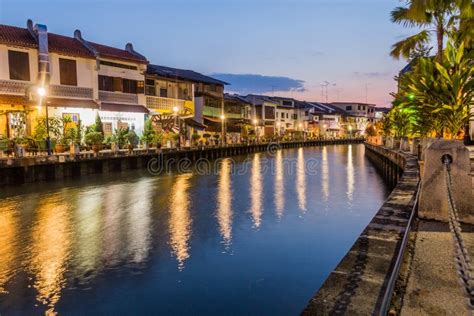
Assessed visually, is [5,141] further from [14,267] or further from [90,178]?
[14,267]

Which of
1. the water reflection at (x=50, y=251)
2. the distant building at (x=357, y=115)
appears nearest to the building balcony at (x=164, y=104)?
the water reflection at (x=50, y=251)

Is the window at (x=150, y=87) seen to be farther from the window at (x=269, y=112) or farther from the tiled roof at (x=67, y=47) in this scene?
the window at (x=269, y=112)

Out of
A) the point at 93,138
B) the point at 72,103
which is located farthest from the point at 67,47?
the point at 93,138

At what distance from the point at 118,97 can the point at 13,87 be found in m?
9.16

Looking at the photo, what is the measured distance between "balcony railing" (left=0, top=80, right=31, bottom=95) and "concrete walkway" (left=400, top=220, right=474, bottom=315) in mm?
27570

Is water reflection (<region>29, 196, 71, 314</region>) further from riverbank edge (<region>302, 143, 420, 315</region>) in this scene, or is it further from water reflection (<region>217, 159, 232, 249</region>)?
riverbank edge (<region>302, 143, 420, 315</region>)

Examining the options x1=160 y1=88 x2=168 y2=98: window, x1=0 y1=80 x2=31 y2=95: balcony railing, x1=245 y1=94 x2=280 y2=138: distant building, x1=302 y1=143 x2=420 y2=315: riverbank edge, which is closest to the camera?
x1=302 y1=143 x2=420 y2=315: riverbank edge

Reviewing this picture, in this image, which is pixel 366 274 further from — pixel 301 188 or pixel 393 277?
pixel 301 188

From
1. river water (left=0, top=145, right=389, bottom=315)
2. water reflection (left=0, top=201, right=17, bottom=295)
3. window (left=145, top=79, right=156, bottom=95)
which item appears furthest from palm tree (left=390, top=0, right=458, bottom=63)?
window (left=145, top=79, right=156, bottom=95)

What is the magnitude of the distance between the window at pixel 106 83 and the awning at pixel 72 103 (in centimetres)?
210

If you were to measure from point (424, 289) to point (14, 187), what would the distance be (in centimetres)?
2125

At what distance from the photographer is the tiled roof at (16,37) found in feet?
85.2

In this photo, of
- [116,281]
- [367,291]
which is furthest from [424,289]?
[116,281]

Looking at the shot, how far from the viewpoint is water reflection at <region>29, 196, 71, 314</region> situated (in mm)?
7441
